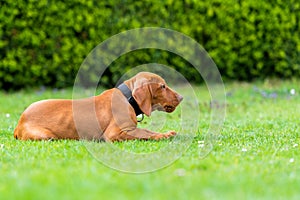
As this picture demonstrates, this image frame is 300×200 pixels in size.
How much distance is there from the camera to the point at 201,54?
41.7 ft

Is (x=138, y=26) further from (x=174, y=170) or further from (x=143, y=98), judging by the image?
(x=174, y=170)

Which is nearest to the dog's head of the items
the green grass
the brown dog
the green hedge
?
the brown dog

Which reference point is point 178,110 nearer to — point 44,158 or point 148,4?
point 148,4

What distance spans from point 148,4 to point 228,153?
298 inches

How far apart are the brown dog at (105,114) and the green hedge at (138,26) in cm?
562

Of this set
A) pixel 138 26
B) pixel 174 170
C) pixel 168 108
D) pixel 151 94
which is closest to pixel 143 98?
pixel 151 94

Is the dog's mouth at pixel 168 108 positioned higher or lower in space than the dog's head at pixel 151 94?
lower

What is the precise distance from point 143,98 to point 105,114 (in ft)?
1.42

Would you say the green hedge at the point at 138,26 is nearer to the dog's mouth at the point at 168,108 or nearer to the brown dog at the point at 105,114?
the brown dog at the point at 105,114

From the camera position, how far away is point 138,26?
12.2 m

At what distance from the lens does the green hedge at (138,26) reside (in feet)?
38.2

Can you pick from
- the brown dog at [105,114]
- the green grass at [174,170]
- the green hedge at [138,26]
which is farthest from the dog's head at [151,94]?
the green hedge at [138,26]

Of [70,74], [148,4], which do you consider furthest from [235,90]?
[70,74]

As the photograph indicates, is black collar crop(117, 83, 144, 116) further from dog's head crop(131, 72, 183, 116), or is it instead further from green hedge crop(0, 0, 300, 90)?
green hedge crop(0, 0, 300, 90)
